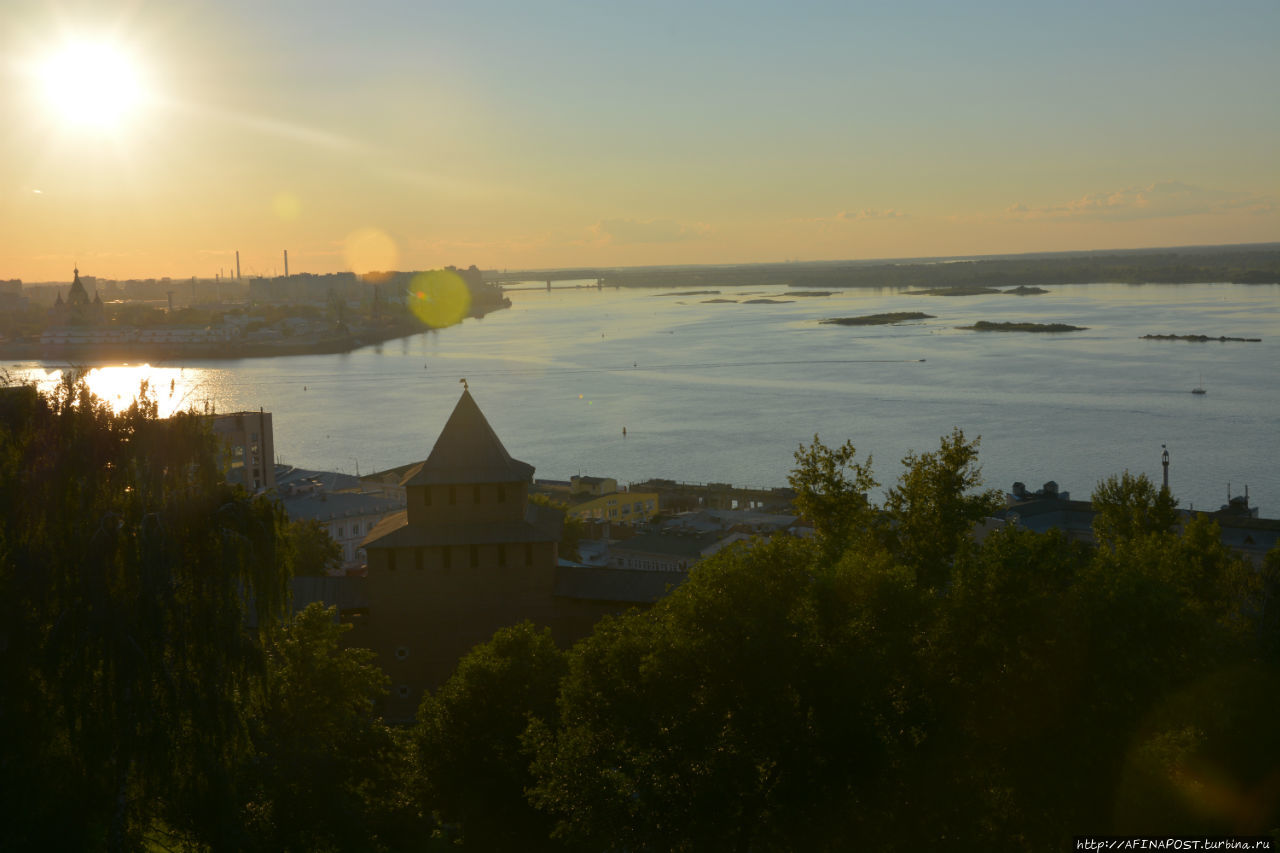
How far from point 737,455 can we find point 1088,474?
10080 millimetres

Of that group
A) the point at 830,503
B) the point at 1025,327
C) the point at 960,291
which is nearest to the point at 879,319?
the point at 1025,327

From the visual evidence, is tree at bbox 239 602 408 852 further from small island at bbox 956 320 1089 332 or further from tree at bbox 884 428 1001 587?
→ small island at bbox 956 320 1089 332

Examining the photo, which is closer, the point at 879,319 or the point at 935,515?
the point at 935,515

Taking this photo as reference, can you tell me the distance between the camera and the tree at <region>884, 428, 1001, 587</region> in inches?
365

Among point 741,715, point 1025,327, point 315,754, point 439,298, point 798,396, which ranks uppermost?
point 439,298

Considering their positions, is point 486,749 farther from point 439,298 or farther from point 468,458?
point 439,298

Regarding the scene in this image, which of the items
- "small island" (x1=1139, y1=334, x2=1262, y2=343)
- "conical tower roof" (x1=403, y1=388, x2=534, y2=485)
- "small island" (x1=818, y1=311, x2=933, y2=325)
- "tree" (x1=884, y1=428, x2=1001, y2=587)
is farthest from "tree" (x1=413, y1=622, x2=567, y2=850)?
"small island" (x1=818, y1=311, x2=933, y2=325)

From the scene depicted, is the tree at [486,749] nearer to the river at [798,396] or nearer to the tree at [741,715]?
the tree at [741,715]

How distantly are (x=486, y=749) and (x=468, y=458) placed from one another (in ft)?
12.2

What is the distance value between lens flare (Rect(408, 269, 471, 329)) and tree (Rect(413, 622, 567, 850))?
102 m

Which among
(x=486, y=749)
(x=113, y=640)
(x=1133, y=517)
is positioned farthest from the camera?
(x=1133, y=517)

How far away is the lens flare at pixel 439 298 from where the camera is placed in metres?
117

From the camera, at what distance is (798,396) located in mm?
47406

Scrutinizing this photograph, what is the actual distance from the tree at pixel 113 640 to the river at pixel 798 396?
717 cm
